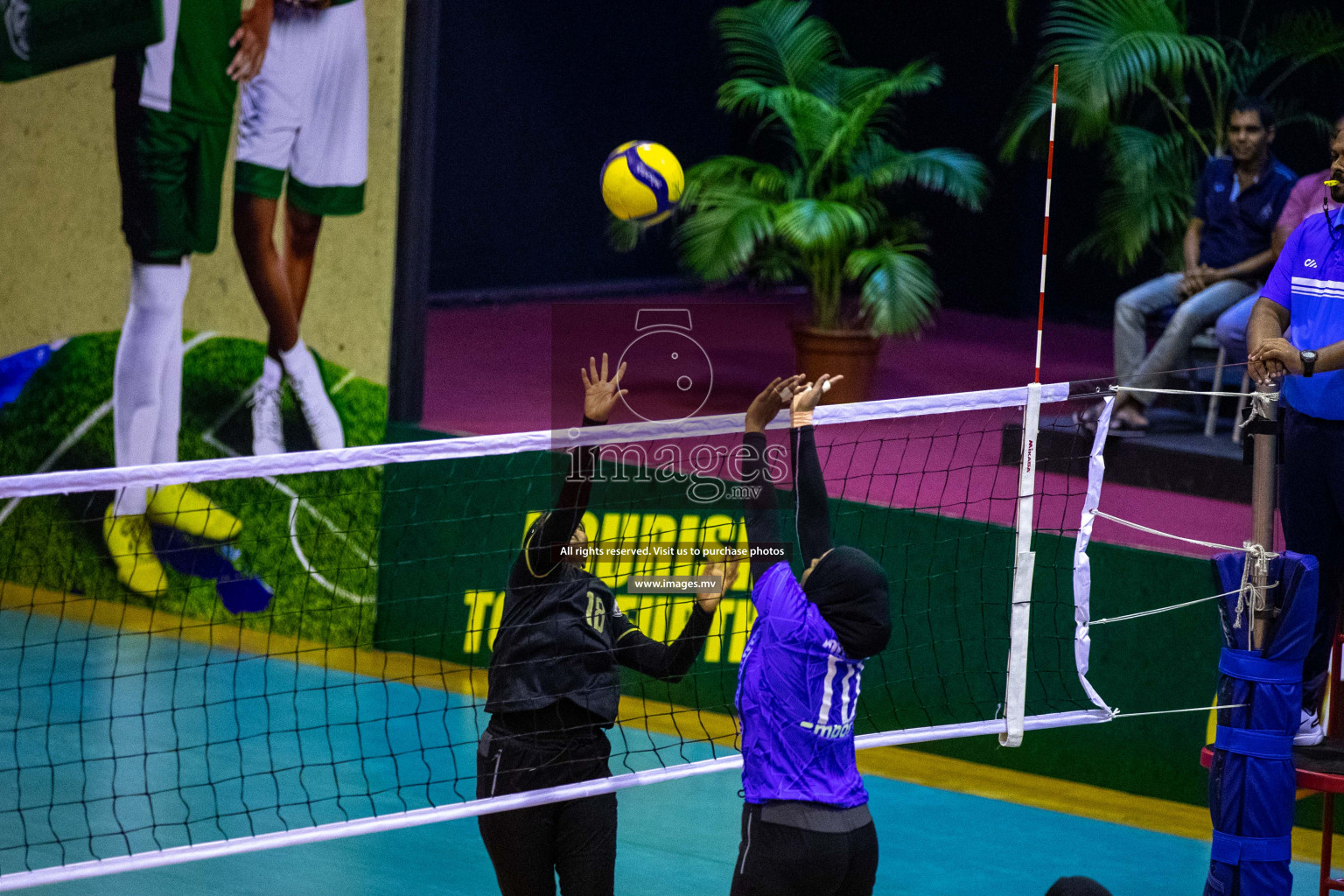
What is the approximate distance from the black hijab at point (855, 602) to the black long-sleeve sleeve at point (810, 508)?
241 mm

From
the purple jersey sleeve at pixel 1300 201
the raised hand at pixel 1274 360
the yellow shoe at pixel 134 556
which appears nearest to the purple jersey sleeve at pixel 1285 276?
the raised hand at pixel 1274 360

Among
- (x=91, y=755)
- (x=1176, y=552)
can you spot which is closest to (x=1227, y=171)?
(x=1176, y=552)

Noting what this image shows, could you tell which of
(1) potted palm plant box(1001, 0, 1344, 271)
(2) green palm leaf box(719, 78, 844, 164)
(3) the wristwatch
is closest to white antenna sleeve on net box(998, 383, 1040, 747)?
(3) the wristwatch

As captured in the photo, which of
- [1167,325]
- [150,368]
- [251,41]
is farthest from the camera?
[150,368]

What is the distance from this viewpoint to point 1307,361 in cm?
471

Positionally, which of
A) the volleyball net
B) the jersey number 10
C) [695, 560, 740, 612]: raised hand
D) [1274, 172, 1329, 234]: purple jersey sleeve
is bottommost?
the volleyball net

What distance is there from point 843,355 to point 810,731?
244 inches

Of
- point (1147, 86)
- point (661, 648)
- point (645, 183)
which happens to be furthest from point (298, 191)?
point (661, 648)

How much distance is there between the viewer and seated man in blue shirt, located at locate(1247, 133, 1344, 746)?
4844mm

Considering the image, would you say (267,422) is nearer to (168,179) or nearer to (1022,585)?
(168,179)

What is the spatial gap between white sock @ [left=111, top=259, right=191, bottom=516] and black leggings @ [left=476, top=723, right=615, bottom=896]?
563cm

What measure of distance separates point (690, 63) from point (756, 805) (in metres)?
12.4

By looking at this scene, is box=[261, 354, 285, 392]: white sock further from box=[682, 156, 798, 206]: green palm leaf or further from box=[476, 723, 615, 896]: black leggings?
box=[476, 723, 615, 896]: black leggings

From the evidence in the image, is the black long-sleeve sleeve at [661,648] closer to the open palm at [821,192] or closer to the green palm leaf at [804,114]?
the open palm at [821,192]
